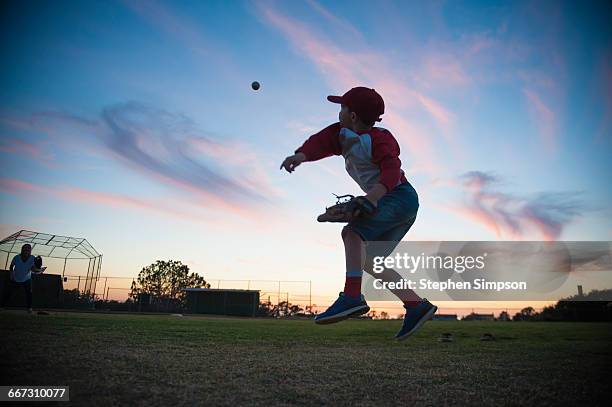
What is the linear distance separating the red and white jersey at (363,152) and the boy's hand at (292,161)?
0.06m

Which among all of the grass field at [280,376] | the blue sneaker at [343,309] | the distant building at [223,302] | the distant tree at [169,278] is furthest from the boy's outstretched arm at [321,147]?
the distant tree at [169,278]

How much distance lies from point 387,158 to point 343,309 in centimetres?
117

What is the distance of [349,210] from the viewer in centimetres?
289

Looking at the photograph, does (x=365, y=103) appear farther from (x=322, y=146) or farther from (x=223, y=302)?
(x=223, y=302)

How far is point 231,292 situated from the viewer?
42125 mm

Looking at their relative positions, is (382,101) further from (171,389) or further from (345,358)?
(345,358)

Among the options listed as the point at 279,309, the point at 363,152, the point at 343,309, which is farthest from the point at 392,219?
the point at 279,309

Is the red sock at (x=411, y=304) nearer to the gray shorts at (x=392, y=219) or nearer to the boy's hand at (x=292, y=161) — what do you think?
the gray shorts at (x=392, y=219)

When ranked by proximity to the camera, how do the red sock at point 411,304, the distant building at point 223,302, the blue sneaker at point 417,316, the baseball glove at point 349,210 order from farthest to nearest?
the distant building at point 223,302
the red sock at point 411,304
the blue sneaker at point 417,316
the baseball glove at point 349,210

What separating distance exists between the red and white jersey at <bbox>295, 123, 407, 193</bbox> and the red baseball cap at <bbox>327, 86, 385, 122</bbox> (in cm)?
13

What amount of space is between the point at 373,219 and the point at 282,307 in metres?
40.8

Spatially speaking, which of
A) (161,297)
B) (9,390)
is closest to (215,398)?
(9,390)

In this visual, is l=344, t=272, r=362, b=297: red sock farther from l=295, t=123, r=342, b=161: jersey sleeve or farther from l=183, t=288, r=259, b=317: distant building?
l=183, t=288, r=259, b=317: distant building

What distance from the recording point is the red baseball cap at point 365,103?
3.27 meters
